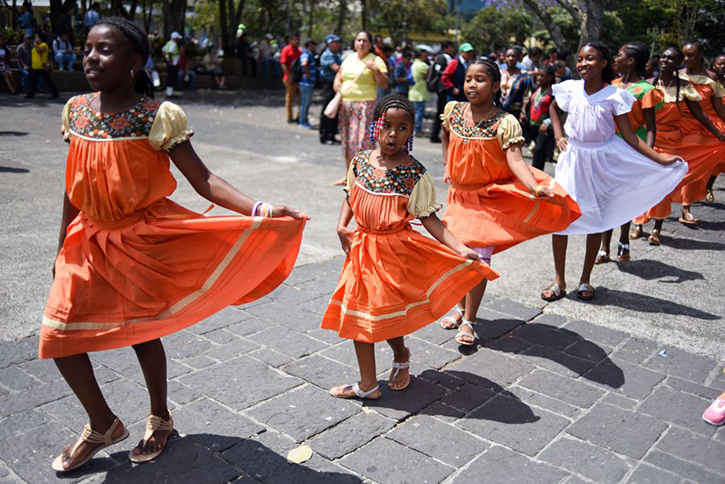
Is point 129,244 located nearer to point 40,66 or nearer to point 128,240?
point 128,240

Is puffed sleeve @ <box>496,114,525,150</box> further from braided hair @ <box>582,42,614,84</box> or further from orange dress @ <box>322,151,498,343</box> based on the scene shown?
braided hair @ <box>582,42,614,84</box>

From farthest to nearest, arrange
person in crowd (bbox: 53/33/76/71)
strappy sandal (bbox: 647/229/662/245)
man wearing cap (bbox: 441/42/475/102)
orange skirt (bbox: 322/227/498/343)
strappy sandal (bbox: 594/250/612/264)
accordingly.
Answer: person in crowd (bbox: 53/33/76/71) → man wearing cap (bbox: 441/42/475/102) → strappy sandal (bbox: 647/229/662/245) → strappy sandal (bbox: 594/250/612/264) → orange skirt (bbox: 322/227/498/343)

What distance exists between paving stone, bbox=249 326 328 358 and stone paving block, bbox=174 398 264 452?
83cm

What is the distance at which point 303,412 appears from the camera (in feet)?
12.7

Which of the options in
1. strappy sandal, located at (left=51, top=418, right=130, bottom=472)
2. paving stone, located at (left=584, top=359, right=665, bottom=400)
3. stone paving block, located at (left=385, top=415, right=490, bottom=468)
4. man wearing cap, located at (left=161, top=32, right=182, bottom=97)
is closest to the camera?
strappy sandal, located at (left=51, top=418, right=130, bottom=472)

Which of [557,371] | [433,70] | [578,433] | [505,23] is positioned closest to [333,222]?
[557,371]

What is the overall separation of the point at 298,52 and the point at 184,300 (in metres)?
13.3

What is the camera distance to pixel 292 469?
11.1ft

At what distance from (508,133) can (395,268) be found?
1.37 metres

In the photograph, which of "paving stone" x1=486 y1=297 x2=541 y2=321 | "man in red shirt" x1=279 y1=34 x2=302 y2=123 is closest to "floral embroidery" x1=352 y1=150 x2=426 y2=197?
"paving stone" x1=486 y1=297 x2=541 y2=321

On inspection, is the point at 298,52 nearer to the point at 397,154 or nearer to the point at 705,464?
the point at 397,154

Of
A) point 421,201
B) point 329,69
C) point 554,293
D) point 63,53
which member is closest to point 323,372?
point 421,201

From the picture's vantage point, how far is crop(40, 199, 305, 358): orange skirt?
3.07 meters

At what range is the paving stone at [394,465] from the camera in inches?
132
